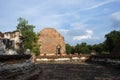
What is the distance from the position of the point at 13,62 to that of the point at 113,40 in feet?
149

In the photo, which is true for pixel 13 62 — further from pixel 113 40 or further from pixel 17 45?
pixel 113 40

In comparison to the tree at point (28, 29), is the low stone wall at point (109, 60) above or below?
below

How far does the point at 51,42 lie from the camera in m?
57.4

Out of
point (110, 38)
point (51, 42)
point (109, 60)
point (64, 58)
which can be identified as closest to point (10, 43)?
point (109, 60)

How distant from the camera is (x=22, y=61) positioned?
1536 centimetres

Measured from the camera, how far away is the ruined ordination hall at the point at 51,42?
187ft

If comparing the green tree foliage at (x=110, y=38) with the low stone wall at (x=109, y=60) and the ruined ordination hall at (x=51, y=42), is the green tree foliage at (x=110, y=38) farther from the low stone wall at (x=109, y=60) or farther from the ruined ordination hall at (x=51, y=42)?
the low stone wall at (x=109, y=60)

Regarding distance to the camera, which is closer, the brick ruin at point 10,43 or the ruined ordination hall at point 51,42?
the brick ruin at point 10,43

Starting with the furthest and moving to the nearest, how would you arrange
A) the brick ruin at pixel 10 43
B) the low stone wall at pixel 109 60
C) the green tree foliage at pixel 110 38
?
1. the green tree foliage at pixel 110 38
2. the low stone wall at pixel 109 60
3. the brick ruin at pixel 10 43

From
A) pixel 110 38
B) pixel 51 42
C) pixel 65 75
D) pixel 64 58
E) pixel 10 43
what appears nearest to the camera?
pixel 10 43

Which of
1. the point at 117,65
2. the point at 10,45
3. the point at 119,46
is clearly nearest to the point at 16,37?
the point at 10,45

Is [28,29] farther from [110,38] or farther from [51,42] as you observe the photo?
[110,38]

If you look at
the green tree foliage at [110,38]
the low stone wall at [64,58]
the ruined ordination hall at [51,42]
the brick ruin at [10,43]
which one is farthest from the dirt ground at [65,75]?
the green tree foliage at [110,38]

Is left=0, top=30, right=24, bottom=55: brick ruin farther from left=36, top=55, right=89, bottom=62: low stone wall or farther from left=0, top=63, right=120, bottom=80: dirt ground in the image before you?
left=36, top=55, right=89, bottom=62: low stone wall
